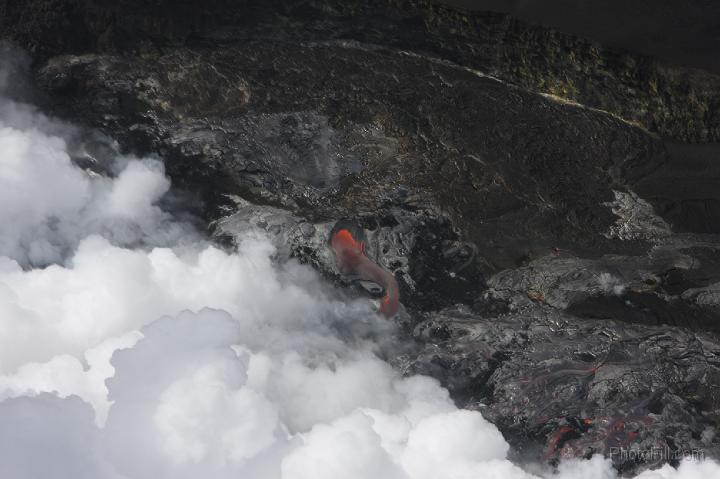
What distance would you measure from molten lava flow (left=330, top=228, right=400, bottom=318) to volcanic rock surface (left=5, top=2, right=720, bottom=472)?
0.11m

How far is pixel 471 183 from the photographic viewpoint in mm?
9039

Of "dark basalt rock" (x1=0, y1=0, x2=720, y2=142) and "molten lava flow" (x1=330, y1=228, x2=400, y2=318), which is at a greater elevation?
"dark basalt rock" (x1=0, y1=0, x2=720, y2=142)

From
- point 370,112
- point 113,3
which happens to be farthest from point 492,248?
point 113,3

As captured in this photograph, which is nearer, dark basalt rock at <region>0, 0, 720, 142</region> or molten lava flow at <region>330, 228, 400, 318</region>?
molten lava flow at <region>330, 228, 400, 318</region>

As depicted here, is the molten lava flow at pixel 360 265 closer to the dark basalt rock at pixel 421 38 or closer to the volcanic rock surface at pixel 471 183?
the volcanic rock surface at pixel 471 183

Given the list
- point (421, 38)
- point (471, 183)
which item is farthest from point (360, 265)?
point (421, 38)

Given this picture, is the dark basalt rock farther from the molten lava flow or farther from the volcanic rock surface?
the molten lava flow

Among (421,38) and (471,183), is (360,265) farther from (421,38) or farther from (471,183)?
(421,38)

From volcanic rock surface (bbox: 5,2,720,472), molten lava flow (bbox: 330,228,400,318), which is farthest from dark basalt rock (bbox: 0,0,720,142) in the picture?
molten lava flow (bbox: 330,228,400,318)

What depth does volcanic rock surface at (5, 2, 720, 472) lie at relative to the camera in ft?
26.4

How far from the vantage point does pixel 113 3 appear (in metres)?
9.58

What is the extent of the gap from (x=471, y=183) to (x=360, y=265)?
1.81 meters

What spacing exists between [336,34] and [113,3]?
119 inches

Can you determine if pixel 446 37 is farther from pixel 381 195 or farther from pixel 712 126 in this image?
pixel 712 126
